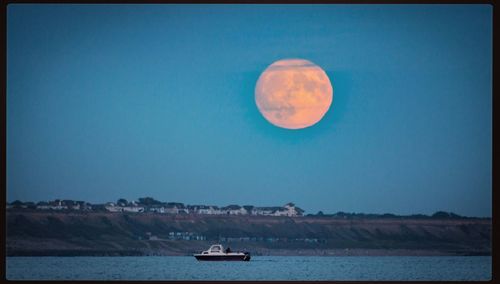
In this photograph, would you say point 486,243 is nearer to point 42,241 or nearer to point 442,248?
point 442,248

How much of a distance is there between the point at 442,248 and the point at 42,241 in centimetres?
1823

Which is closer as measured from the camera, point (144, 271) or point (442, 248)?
point (144, 271)

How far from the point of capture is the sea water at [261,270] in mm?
37062

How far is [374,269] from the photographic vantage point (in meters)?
47.9

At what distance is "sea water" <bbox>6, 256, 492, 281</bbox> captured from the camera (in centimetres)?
3706

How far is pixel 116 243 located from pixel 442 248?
49.9 ft

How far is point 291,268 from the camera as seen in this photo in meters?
43.7

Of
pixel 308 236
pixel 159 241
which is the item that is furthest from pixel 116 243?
pixel 308 236

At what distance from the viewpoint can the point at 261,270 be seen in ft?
137

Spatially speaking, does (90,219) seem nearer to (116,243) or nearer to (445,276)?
(116,243)
